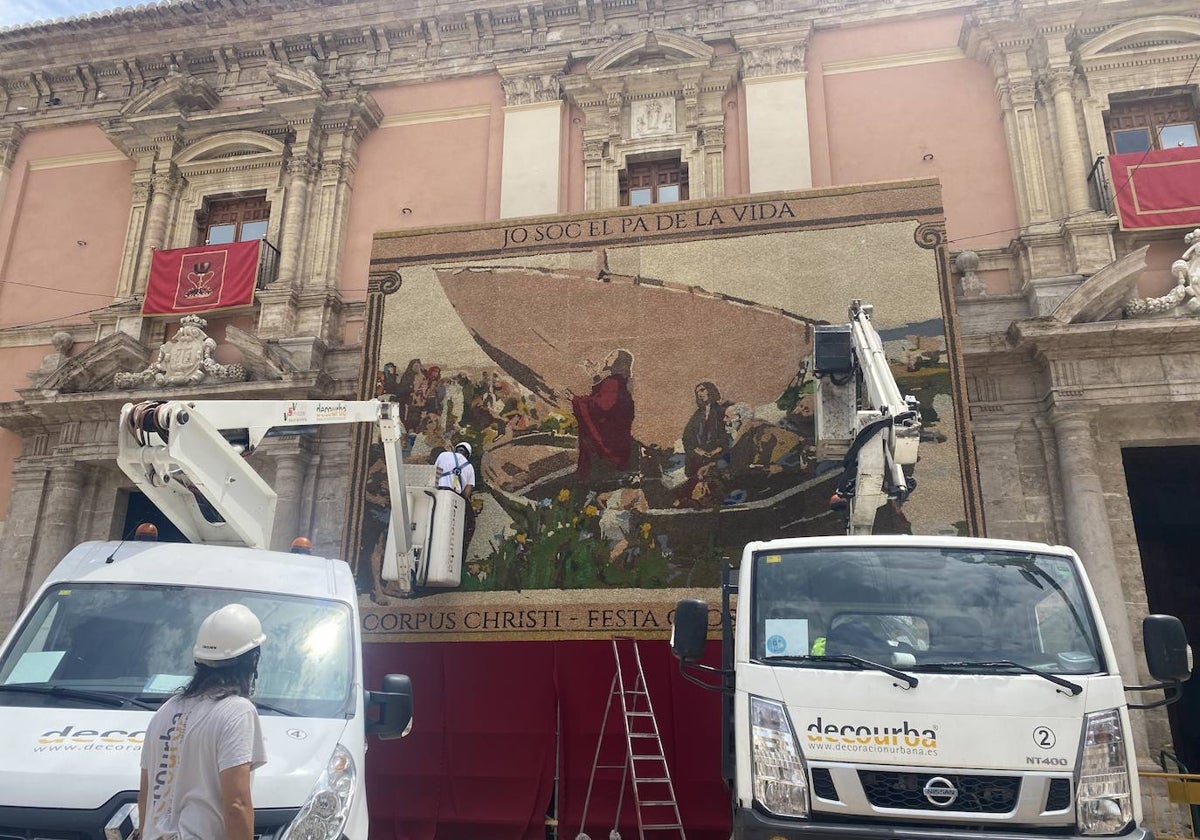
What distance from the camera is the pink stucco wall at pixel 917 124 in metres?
12.3

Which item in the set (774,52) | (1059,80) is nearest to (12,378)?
(774,52)

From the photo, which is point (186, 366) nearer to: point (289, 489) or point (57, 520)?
point (289, 489)

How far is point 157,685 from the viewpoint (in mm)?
4562

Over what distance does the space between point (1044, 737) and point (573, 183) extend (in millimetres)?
11194

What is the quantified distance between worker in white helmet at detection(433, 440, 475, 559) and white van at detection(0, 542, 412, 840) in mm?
3341

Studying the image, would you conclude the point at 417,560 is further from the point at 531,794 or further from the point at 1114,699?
the point at 1114,699

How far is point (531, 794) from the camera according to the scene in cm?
803

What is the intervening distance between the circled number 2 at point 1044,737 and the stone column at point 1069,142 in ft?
31.4

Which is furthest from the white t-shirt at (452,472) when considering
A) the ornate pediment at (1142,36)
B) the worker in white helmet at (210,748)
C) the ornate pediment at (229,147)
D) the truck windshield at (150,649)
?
the ornate pediment at (1142,36)

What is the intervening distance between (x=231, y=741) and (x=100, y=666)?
2162mm

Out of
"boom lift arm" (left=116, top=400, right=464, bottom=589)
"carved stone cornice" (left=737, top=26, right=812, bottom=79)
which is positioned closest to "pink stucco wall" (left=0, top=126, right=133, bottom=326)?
"boom lift arm" (left=116, top=400, right=464, bottom=589)

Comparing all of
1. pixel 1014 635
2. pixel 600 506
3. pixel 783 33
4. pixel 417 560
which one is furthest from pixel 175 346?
pixel 1014 635

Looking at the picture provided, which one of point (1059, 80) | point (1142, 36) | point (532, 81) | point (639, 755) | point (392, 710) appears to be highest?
point (532, 81)

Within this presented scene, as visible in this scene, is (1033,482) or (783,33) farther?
(783,33)
